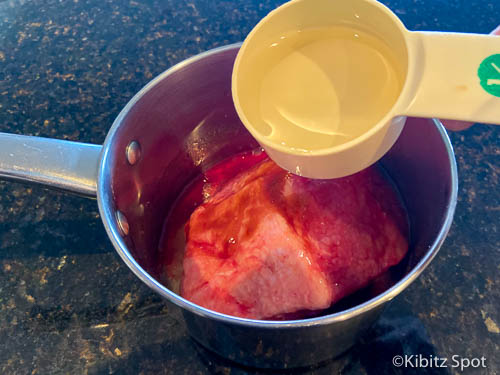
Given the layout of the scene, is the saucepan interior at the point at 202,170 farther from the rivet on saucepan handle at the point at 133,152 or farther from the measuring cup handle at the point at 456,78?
the measuring cup handle at the point at 456,78

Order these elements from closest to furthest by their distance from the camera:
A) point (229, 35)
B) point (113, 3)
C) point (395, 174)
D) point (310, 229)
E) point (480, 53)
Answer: point (480, 53)
point (310, 229)
point (395, 174)
point (229, 35)
point (113, 3)

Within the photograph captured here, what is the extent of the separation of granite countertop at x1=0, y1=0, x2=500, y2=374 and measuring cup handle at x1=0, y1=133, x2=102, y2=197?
272 mm

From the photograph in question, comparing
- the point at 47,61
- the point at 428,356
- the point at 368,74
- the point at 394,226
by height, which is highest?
the point at 368,74

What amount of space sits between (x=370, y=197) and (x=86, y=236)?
2.17 feet

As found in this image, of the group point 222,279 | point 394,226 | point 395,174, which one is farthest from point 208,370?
point 395,174

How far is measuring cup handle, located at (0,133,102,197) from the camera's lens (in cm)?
75

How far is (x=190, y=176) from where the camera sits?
1.14m

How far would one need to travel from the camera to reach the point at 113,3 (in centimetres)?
143

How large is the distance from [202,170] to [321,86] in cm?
50

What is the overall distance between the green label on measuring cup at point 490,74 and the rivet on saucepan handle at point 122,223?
628 millimetres

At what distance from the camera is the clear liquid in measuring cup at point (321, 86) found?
72 cm

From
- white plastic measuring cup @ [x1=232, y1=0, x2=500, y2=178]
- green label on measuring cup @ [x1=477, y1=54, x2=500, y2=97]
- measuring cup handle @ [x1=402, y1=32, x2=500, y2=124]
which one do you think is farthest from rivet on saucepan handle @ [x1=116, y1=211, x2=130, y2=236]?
green label on measuring cup @ [x1=477, y1=54, x2=500, y2=97]

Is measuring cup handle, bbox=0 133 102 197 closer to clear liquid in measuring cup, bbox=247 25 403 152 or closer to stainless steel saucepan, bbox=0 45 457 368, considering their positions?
stainless steel saucepan, bbox=0 45 457 368

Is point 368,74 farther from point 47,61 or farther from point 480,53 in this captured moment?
point 47,61
